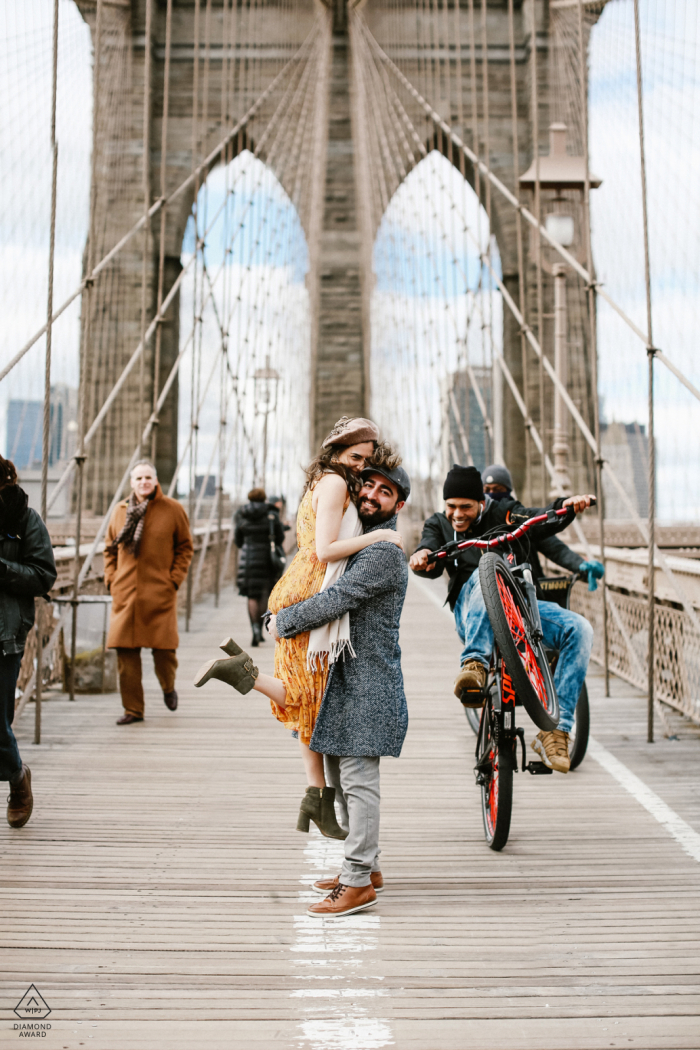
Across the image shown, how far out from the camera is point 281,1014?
5.77ft

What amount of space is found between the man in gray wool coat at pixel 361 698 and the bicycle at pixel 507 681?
0.35 meters

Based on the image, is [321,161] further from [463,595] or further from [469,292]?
[463,595]

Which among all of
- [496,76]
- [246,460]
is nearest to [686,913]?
[246,460]

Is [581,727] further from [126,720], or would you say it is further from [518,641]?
[126,720]

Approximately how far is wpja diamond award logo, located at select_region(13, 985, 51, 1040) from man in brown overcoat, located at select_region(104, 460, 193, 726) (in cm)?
251

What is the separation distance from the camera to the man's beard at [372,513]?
90.5 inches

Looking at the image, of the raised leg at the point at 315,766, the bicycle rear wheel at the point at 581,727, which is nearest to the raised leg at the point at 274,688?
the raised leg at the point at 315,766

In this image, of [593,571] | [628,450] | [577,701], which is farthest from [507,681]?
[628,450]

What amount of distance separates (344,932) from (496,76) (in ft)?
59.6

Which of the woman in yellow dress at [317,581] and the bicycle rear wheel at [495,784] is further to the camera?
the bicycle rear wheel at [495,784]

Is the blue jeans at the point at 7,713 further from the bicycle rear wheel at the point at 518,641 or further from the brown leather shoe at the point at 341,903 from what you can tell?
the bicycle rear wheel at the point at 518,641

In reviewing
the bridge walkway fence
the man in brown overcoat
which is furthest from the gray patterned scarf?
the bridge walkway fence

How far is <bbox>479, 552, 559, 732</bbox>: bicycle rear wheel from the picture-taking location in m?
2.49

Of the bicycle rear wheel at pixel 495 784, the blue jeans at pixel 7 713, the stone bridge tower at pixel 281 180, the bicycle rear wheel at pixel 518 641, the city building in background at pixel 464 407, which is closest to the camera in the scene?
the bicycle rear wheel at pixel 518 641
